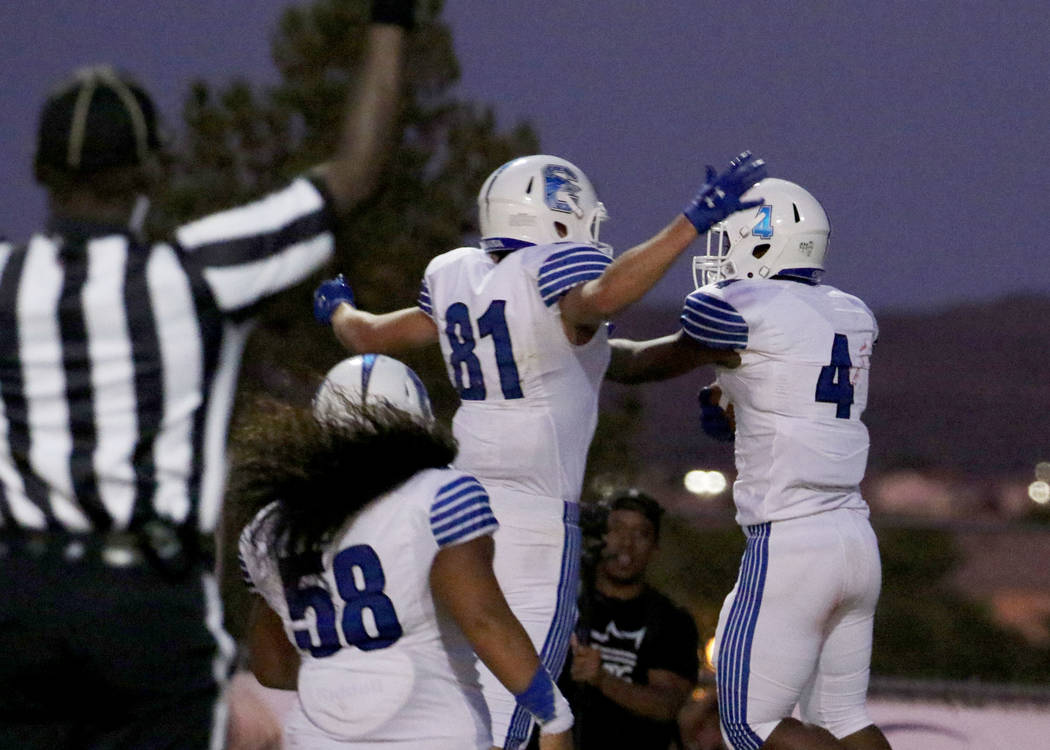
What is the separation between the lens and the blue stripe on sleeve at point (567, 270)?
3725 millimetres

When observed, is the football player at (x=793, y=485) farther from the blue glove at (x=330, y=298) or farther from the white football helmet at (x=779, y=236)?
the blue glove at (x=330, y=298)

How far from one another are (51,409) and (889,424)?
11.0m

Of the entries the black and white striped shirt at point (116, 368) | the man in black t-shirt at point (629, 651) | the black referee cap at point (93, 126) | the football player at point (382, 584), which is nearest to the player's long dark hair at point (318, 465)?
the football player at point (382, 584)

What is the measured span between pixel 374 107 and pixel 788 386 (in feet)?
5.99

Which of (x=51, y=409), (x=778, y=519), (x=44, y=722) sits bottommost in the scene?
(x=778, y=519)

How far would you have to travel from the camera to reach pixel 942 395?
43.4ft

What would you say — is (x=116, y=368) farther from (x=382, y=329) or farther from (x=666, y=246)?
(x=382, y=329)

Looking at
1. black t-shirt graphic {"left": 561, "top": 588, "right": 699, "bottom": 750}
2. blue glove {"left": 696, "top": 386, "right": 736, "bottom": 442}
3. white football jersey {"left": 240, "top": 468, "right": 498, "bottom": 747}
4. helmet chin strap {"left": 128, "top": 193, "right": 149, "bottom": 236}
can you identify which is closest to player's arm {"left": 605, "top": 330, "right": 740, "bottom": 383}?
blue glove {"left": 696, "top": 386, "right": 736, "bottom": 442}

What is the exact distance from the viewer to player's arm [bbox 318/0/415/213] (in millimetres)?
2398

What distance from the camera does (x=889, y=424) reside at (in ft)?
41.7

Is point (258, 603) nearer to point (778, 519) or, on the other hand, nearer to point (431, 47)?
point (778, 519)

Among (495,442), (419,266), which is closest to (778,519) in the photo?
(495,442)

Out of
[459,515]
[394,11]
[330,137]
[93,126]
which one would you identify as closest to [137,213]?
[93,126]

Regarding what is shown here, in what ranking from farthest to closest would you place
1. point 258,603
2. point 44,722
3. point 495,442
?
1. point 495,442
2. point 258,603
3. point 44,722
